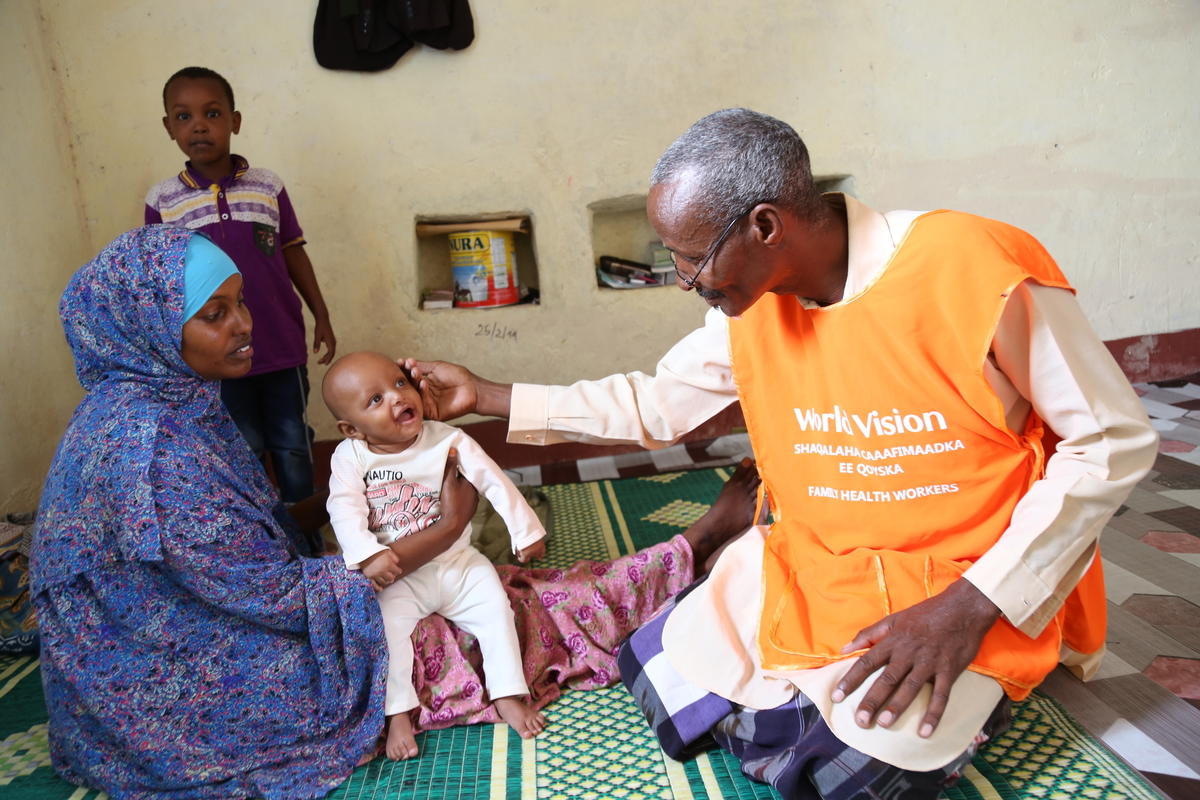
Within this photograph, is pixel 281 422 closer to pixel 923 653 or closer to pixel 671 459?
pixel 671 459

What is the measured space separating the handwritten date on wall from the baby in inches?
72.3

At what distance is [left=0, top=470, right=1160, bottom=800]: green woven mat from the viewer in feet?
5.47

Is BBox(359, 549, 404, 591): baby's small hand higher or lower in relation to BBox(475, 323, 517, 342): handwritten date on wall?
lower

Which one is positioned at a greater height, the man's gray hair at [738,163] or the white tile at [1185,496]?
the man's gray hair at [738,163]

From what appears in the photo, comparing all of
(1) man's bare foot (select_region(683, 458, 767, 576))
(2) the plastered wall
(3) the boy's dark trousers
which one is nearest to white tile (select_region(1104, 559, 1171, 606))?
A: (1) man's bare foot (select_region(683, 458, 767, 576))

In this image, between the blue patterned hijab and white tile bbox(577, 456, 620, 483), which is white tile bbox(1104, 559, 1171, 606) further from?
the blue patterned hijab

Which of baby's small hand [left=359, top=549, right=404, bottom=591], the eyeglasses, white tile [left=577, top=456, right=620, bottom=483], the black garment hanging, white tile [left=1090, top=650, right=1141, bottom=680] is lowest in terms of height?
white tile [left=1090, top=650, right=1141, bottom=680]

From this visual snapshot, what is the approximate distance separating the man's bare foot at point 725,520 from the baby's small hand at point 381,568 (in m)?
0.79

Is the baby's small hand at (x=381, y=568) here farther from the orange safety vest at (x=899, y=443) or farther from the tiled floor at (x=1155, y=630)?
the tiled floor at (x=1155, y=630)

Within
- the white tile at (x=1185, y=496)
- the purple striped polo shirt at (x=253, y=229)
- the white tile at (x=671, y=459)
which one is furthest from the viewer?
the white tile at (x=671, y=459)

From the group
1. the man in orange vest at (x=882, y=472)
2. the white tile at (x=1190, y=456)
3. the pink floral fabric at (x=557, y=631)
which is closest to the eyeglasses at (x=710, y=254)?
the man in orange vest at (x=882, y=472)

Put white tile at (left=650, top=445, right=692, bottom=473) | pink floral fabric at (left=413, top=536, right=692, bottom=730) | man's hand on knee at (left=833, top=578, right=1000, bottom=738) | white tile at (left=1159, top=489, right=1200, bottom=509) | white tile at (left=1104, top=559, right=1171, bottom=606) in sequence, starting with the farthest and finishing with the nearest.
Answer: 1. white tile at (left=650, top=445, right=692, bottom=473)
2. white tile at (left=1159, top=489, right=1200, bottom=509)
3. white tile at (left=1104, top=559, right=1171, bottom=606)
4. pink floral fabric at (left=413, top=536, right=692, bottom=730)
5. man's hand on knee at (left=833, top=578, right=1000, bottom=738)

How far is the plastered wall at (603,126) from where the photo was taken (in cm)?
357

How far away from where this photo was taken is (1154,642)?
2.10 m
